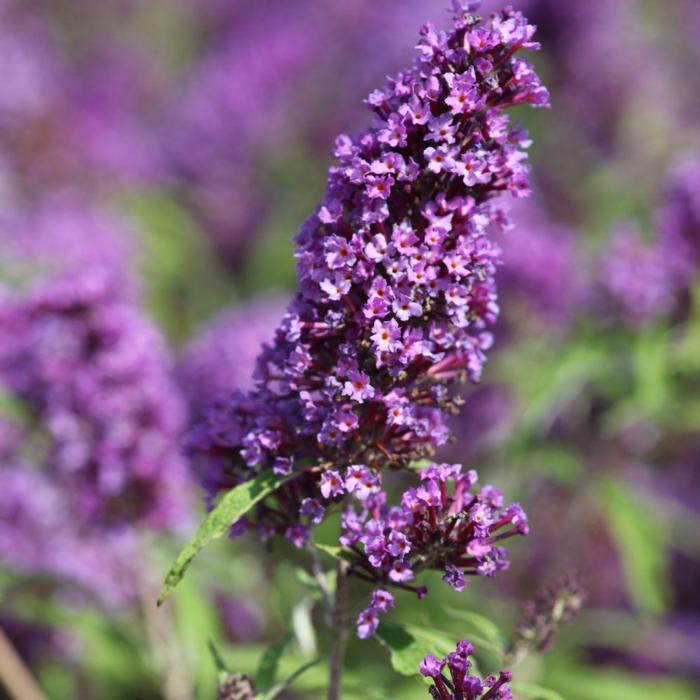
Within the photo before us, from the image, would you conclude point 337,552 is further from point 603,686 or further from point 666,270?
point 603,686

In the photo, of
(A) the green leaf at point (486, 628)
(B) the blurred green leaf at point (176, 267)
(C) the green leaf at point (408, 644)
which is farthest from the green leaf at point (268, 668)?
(B) the blurred green leaf at point (176, 267)

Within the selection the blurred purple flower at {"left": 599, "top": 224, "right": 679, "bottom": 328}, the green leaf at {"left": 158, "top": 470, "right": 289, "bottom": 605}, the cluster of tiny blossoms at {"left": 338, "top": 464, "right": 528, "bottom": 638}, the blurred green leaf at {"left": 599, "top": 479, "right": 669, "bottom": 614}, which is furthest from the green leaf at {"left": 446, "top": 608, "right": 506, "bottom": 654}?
the blurred purple flower at {"left": 599, "top": 224, "right": 679, "bottom": 328}

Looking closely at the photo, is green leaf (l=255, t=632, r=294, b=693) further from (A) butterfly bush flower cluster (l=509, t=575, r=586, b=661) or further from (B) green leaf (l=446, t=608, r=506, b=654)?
(A) butterfly bush flower cluster (l=509, t=575, r=586, b=661)

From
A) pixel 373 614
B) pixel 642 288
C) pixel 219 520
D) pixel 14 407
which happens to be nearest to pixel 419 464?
pixel 373 614

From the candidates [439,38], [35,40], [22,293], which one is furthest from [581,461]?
[35,40]

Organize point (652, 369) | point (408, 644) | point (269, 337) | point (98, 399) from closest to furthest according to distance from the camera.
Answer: point (408, 644) → point (98, 399) → point (652, 369) → point (269, 337)
